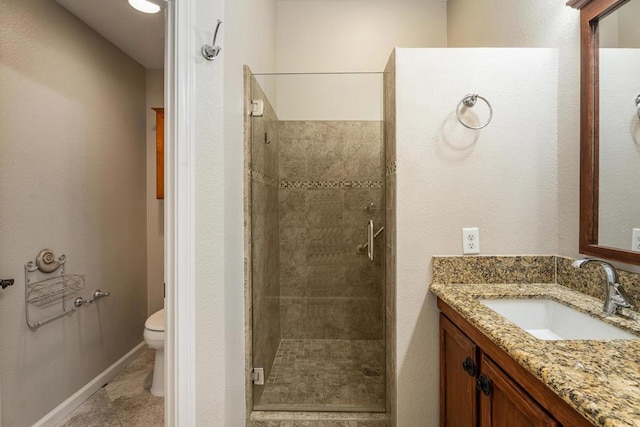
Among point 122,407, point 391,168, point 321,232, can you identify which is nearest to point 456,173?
point 391,168

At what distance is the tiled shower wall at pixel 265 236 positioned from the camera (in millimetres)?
1746

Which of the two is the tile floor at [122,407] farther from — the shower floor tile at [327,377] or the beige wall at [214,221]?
the beige wall at [214,221]

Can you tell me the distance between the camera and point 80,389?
6.81ft

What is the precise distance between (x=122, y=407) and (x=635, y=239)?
2.91 m

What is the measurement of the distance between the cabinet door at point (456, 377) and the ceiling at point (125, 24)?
265 centimetres

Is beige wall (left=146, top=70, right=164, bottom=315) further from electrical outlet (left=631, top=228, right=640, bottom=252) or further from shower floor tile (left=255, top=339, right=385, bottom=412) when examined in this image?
electrical outlet (left=631, top=228, right=640, bottom=252)

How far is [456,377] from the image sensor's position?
1.29 metres

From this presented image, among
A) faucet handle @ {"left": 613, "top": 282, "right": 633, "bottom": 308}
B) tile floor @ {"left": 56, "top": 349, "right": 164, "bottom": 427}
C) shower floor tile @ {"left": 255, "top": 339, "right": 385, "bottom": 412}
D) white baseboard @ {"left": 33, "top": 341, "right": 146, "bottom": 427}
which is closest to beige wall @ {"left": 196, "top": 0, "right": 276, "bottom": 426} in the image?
shower floor tile @ {"left": 255, "top": 339, "right": 385, "bottom": 412}

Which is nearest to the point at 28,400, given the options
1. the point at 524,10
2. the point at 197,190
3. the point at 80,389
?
the point at 80,389

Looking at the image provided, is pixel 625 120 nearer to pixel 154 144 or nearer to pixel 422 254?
pixel 422 254

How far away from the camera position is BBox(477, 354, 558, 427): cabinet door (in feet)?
2.61

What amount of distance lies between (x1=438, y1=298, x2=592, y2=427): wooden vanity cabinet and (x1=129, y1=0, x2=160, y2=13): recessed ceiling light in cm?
239

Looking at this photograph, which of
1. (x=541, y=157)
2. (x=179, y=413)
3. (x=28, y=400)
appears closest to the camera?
(x=179, y=413)

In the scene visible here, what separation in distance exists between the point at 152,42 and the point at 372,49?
1.86 meters
